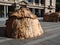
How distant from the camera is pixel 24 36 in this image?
9.45 m

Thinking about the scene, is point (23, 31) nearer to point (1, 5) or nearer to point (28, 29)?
point (28, 29)

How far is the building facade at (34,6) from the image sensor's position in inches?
1640

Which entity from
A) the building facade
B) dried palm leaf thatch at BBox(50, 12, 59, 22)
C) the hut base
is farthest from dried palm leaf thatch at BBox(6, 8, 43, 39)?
the building facade

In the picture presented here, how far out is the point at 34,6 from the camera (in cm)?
5131

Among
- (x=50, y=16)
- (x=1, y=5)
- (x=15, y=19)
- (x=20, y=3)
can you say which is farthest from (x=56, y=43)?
(x=20, y=3)

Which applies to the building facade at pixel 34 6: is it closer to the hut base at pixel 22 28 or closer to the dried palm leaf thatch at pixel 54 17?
the dried palm leaf thatch at pixel 54 17

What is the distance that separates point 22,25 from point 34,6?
1650 inches

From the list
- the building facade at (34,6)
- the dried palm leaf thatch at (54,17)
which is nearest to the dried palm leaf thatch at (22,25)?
the dried palm leaf thatch at (54,17)

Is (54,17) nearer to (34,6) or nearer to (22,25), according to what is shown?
(22,25)

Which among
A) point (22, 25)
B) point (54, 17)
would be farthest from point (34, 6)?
point (22, 25)

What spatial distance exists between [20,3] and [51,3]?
1890cm

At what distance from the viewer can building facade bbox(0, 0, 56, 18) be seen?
4166 centimetres

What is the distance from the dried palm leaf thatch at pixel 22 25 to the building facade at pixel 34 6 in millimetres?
30773

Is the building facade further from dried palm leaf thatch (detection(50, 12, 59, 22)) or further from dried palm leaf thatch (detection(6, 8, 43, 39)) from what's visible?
dried palm leaf thatch (detection(6, 8, 43, 39))
